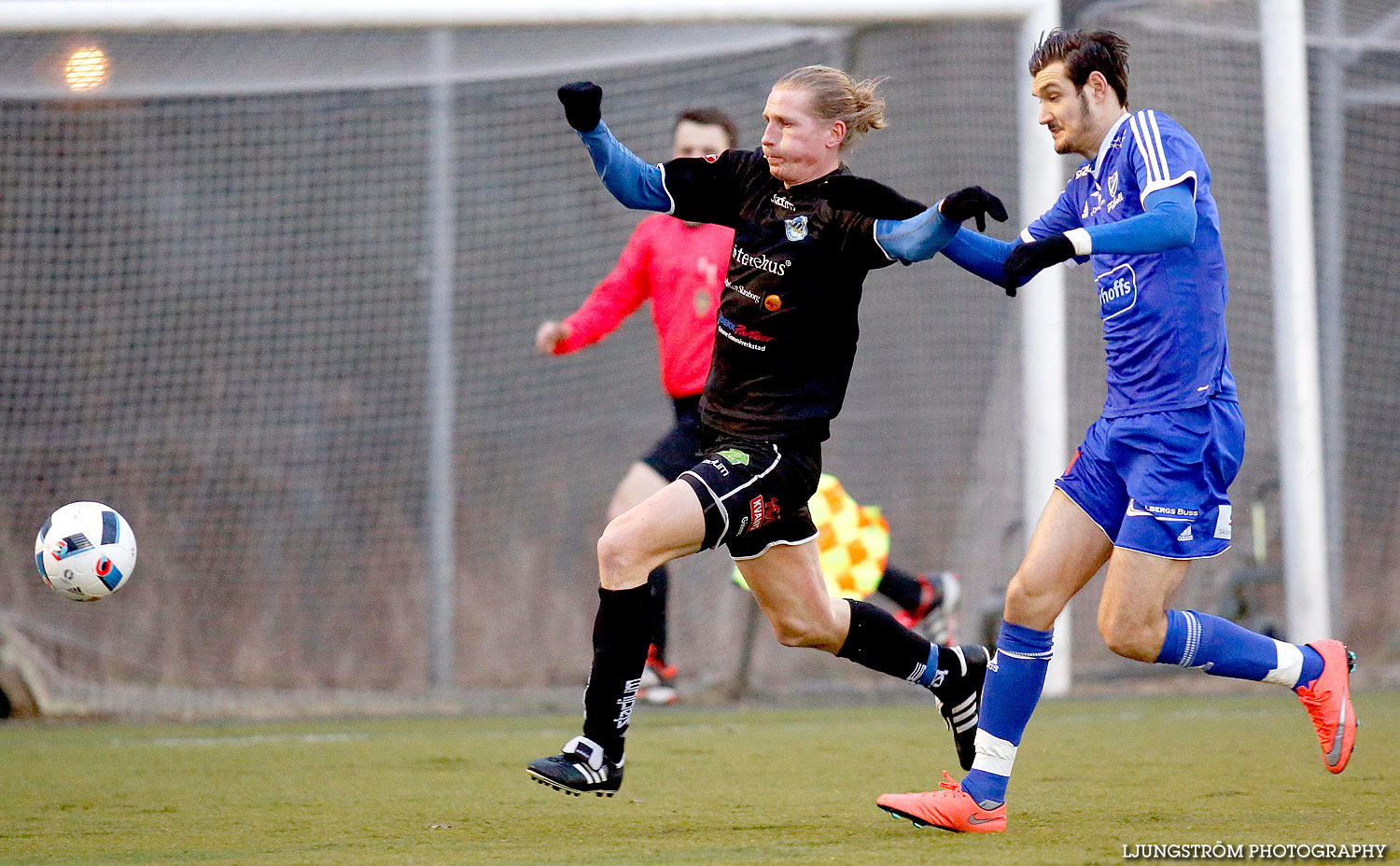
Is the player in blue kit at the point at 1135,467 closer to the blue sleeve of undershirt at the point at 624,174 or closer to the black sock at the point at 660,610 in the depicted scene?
the blue sleeve of undershirt at the point at 624,174

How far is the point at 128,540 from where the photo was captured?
177 inches

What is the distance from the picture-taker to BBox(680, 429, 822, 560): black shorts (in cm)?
337

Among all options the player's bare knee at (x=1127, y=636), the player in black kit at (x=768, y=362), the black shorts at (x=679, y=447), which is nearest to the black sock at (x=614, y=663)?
the player in black kit at (x=768, y=362)

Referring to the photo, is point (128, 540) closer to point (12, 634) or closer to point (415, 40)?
point (12, 634)

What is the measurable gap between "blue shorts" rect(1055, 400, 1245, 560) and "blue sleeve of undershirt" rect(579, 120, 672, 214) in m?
1.19

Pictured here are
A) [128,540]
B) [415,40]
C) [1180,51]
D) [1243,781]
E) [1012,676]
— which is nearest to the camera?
[1012,676]

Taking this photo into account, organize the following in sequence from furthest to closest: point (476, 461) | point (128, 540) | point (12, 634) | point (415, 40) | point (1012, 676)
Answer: point (476, 461) → point (415, 40) → point (12, 634) → point (128, 540) → point (1012, 676)

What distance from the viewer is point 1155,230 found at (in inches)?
123

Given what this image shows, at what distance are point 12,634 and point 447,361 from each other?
7.94 ft

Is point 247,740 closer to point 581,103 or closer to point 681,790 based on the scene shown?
point 681,790

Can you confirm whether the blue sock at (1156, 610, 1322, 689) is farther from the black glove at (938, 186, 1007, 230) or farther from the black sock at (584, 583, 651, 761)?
the black sock at (584, 583, 651, 761)

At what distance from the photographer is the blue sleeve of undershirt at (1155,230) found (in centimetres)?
310

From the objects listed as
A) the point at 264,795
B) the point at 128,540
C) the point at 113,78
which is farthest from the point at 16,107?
the point at 264,795

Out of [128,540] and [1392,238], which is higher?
[1392,238]
